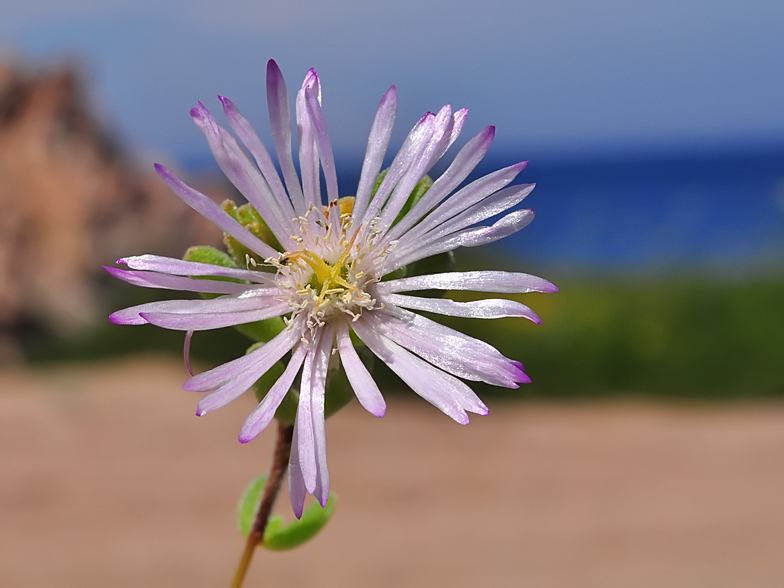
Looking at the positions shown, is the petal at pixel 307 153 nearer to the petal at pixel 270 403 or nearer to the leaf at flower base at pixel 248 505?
the petal at pixel 270 403

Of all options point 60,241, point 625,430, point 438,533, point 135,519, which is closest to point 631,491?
point 625,430

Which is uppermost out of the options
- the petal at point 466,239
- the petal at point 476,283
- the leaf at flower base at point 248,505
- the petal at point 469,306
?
the petal at point 466,239

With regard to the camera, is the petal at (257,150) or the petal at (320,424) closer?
the petal at (320,424)

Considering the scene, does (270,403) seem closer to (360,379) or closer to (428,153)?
(360,379)

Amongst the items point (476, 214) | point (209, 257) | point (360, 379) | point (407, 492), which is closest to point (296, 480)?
point (360, 379)

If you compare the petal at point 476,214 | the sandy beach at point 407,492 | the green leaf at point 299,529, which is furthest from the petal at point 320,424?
the sandy beach at point 407,492

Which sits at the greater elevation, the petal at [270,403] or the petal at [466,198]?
the petal at [466,198]
